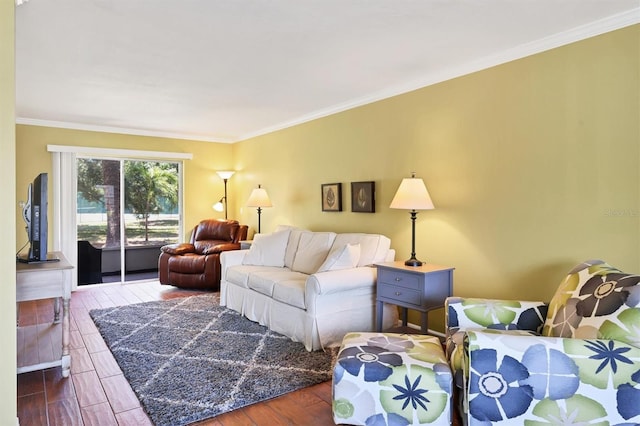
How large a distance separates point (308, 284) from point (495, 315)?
4.82 ft

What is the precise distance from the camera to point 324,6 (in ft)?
7.66

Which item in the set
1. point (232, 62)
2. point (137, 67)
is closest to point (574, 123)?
point (232, 62)

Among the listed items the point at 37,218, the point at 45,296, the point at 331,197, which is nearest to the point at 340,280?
the point at 331,197

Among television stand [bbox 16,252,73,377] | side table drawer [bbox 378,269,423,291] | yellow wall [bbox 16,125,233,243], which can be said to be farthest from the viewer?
yellow wall [bbox 16,125,233,243]

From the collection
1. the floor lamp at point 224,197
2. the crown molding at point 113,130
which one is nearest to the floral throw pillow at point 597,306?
the floor lamp at point 224,197

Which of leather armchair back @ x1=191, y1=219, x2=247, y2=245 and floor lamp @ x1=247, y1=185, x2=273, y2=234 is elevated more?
floor lamp @ x1=247, y1=185, x2=273, y2=234

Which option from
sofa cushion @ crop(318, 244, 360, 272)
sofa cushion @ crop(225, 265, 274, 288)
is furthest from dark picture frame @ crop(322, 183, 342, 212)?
sofa cushion @ crop(318, 244, 360, 272)

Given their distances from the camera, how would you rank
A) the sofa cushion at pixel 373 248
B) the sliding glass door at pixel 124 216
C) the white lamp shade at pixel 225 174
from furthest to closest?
1. the white lamp shade at pixel 225 174
2. the sliding glass door at pixel 124 216
3. the sofa cushion at pixel 373 248

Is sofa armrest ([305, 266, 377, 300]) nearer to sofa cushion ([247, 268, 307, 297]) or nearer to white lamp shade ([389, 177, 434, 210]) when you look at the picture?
sofa cushion ([247, 268, 307, 297])

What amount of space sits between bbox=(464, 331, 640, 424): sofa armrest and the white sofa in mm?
1670

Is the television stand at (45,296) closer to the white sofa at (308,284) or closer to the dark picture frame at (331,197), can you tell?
the white sofa at (308,284)

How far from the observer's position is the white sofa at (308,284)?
3.36 meters

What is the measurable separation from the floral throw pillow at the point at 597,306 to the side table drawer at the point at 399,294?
1.01 m

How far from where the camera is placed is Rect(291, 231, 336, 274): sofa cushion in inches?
165
